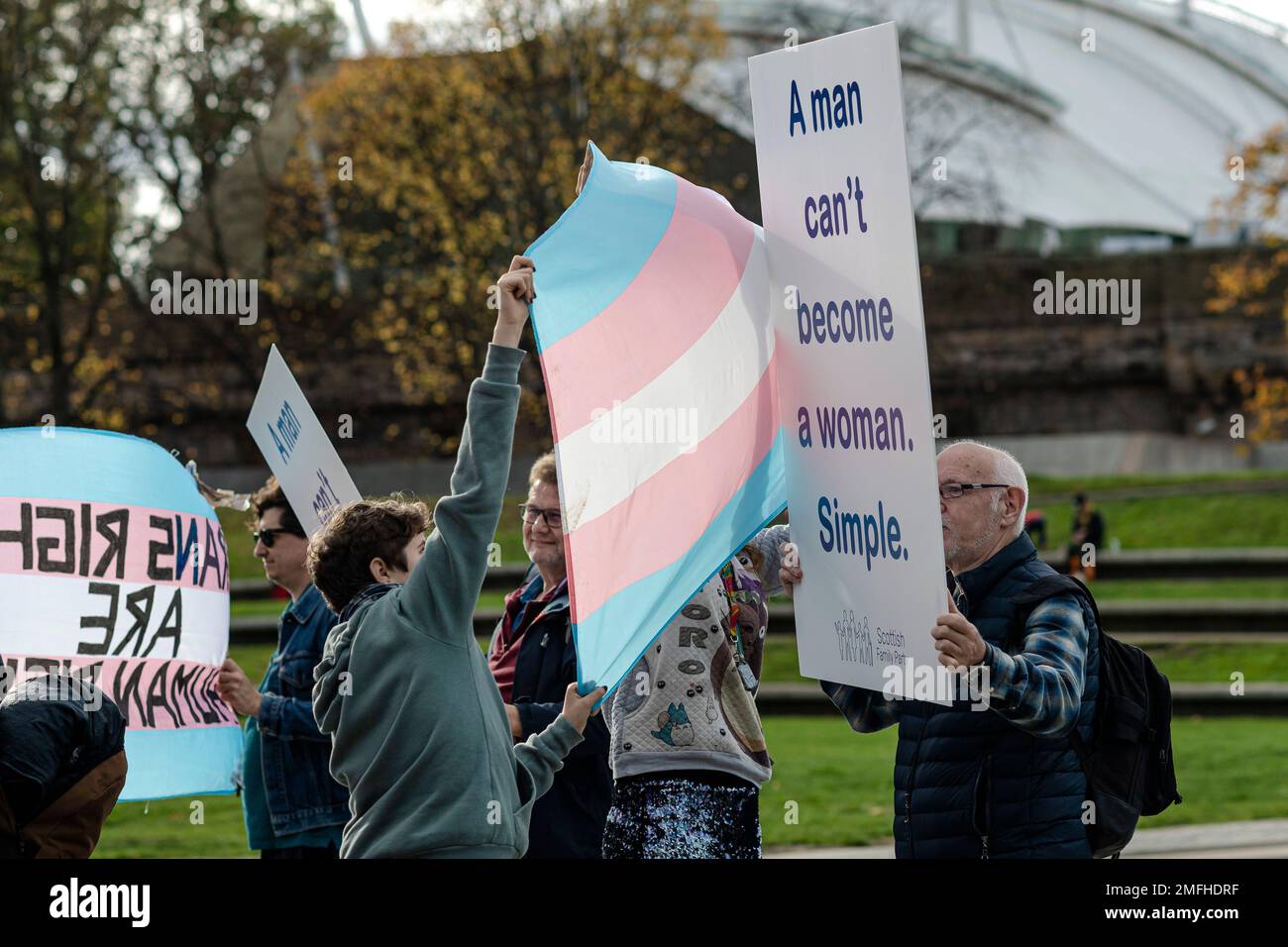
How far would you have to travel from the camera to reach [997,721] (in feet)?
13.4

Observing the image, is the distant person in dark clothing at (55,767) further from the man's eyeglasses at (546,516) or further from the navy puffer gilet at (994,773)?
the navy puffer gilet at (994,773)

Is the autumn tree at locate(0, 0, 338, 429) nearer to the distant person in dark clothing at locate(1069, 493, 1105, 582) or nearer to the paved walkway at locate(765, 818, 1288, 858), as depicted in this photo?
the distant person in dark clothing at locate(1069, 493, 1105, 582)

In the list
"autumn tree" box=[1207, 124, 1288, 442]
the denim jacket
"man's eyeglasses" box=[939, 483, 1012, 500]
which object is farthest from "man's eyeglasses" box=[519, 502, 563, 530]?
"autumn tree" box=[1207, 124, 1288, 442]

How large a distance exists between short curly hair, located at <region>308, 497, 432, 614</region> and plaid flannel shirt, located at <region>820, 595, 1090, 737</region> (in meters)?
1.39

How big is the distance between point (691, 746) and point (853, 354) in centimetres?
118

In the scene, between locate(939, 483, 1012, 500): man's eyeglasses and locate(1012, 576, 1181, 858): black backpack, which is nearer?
locate(1012, 576, 1181, 858): black backpack

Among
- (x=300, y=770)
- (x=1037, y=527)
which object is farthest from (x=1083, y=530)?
(x=300, y=770)

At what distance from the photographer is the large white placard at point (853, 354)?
3654mm

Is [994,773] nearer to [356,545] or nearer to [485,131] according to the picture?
[356,545]

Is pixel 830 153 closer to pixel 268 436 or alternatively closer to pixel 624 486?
pixel 624 486

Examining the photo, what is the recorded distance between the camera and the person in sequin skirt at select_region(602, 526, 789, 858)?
438 cm

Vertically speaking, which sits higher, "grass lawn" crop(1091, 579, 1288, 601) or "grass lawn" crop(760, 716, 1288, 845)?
"grass lawn" crop(1091, 579, 1288, 601)

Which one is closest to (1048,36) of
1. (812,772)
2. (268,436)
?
(812,772)

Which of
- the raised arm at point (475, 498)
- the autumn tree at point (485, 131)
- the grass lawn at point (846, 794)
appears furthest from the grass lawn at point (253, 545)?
the raised arm at point (475, 498)
